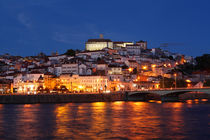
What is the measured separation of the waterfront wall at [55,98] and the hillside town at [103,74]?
733cm

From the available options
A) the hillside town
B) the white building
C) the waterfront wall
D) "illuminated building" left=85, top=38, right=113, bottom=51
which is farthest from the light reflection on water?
"illuminated building" left=85, top=38, right=113, bottom=51

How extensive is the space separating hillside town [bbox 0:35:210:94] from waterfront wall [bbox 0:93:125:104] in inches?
288

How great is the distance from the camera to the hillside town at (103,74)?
7877cm

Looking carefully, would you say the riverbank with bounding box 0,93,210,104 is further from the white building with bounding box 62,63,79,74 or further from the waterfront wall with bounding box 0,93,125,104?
the white building with bounding box 62,63,79,74

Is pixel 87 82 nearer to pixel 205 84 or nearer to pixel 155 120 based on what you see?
pixel 205 84

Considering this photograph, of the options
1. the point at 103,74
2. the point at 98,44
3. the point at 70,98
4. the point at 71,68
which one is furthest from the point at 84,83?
the point at 98,44

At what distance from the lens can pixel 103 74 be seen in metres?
79.7

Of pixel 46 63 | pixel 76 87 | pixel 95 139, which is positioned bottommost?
pixel 95 139

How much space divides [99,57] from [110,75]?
21.1m

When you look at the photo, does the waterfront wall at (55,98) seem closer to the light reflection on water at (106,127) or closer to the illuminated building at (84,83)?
the illuminated building at (84,83)

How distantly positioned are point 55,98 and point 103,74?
19.2 metres

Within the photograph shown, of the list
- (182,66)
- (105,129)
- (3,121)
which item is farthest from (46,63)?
(105,129)

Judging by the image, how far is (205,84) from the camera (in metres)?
81.9

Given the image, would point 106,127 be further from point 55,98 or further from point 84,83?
point 84,83
